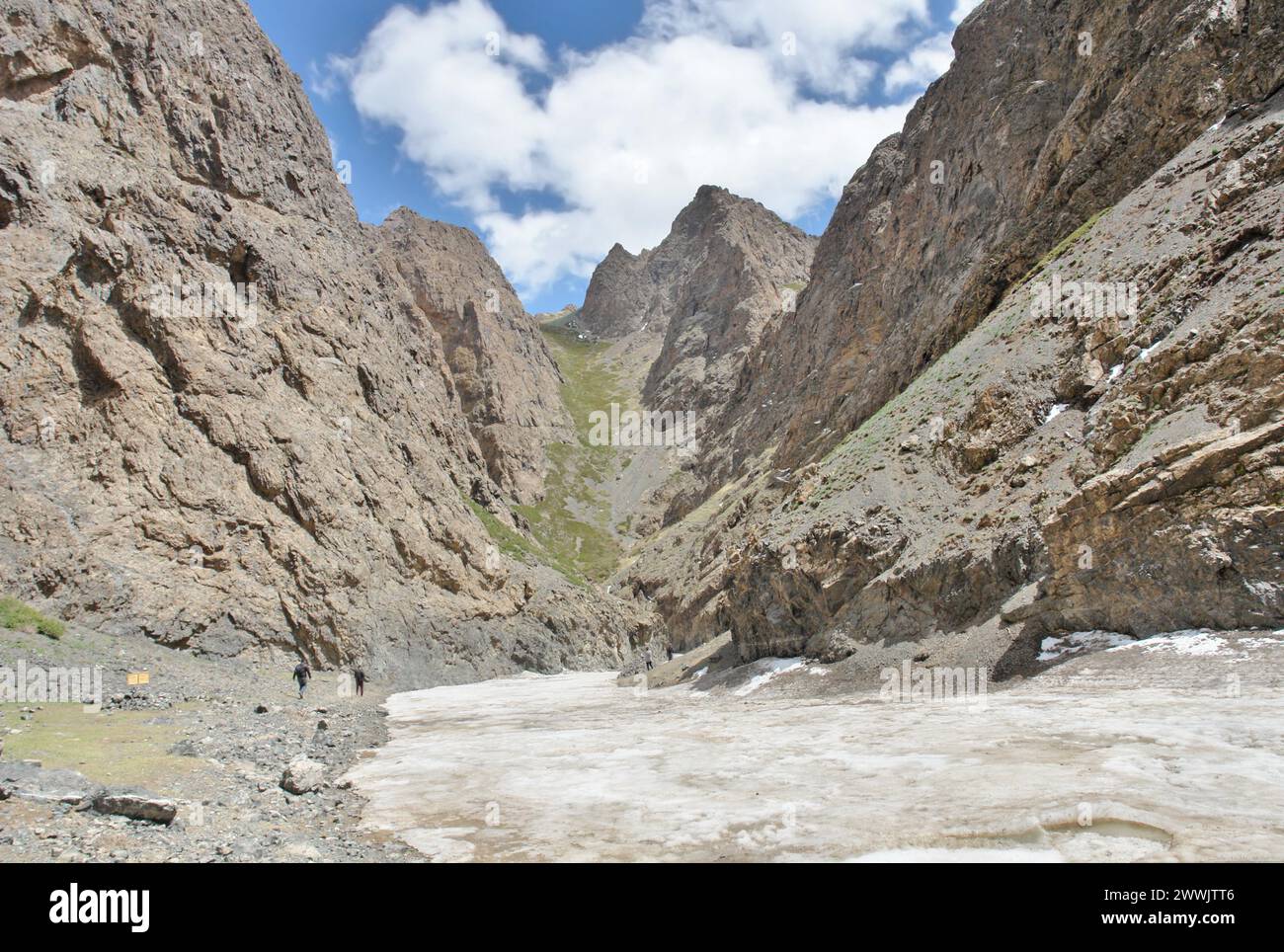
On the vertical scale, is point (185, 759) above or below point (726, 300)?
below

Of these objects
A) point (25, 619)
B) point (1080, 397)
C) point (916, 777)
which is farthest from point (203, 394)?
point (1080, 397)

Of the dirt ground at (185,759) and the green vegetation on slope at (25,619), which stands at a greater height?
the green vegetation on slope at (25,619)

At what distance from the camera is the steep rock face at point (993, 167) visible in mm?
30109

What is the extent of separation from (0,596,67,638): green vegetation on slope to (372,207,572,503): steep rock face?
310 feet

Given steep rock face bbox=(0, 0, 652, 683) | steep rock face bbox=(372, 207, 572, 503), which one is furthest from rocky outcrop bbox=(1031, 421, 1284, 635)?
steep rock face bbox=(372, 207, 572, 503)

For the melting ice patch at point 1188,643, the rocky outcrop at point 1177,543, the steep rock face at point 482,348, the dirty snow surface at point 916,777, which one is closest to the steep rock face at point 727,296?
the steep rock face at point 482,348

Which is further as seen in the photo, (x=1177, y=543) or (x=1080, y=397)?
(x=1080, y=397)

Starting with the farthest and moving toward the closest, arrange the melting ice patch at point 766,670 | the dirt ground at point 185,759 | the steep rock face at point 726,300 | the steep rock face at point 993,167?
the steep rock face at point 726,300, the steep rock face at point 993,167, the melting ice patch at point 766,670, the dirt ground at point 185,759

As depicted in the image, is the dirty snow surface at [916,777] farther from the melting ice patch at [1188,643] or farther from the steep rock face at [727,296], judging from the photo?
the steep rock face at [727,296]

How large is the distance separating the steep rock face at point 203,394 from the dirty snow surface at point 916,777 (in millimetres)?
20197

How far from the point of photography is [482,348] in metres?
129

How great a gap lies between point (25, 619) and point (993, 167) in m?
58.2

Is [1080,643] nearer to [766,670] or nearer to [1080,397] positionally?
[1080,397]

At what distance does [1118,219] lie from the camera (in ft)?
94.8
